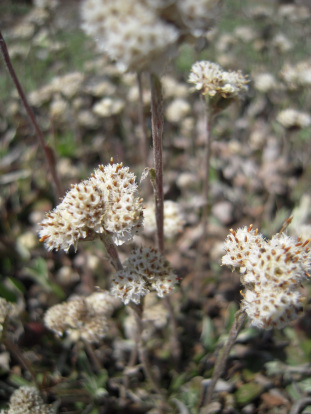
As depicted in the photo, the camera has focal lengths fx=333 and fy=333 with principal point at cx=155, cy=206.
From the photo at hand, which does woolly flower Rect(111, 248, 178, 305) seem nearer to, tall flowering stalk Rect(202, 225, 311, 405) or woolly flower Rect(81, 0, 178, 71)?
tall flowering stalk Rect(202, 225, 311, 405)

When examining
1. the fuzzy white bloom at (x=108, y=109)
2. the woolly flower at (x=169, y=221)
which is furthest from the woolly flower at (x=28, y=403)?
the fuzzy white bloom at (x=108, y=109)

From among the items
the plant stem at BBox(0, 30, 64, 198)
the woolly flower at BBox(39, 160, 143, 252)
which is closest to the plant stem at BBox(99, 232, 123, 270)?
the woolly flower at BBox(39, 160, 143, 252)

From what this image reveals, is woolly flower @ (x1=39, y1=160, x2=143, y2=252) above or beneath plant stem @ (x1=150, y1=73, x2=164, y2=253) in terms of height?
beneath

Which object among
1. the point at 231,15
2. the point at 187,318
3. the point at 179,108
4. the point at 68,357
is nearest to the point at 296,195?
the point at 179,108

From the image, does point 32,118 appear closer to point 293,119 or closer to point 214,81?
point 214,81

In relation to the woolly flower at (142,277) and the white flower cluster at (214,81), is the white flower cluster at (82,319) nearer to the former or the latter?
the woolly flower at (142,277)

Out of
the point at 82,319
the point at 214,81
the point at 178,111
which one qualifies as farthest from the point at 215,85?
the point at 178,111
